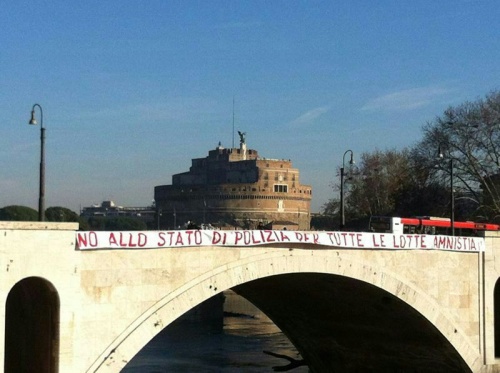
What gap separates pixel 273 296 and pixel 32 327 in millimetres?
16259

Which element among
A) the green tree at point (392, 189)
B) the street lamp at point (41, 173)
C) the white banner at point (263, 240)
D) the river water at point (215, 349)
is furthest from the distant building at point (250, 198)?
the street lamp at point (41, 173)

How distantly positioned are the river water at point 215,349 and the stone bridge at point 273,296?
5.94 metres

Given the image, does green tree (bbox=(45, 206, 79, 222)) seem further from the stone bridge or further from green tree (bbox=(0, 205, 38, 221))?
the stone bridge

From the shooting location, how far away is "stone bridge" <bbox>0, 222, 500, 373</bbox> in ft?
69.1

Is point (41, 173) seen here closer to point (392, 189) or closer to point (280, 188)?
point (392, 189)

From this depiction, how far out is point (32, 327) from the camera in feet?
71.7

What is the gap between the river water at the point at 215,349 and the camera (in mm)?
45031

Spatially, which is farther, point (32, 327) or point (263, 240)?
point (263, 240)

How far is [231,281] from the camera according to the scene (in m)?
25.3

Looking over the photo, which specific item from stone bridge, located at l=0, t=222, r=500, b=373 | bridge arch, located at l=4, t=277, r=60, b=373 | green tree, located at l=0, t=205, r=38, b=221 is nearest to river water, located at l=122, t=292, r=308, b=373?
stone bridge, located at l=0, t=222, r=500, b=373

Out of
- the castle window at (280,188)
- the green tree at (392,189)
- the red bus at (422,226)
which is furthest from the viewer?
the castle window at (280,188)

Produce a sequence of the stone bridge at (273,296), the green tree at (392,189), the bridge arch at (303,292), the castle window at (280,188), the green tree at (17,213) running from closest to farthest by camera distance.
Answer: the stone bridge at (273,296) → the bridge arch at (303,292) → the green tree at (17,213) → the green tree at (392,189) → the castle window at (280,188)

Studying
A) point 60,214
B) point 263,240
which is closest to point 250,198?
point 60,214

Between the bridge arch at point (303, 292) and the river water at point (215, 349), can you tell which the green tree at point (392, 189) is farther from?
the bridge arch at point (303, 292)
